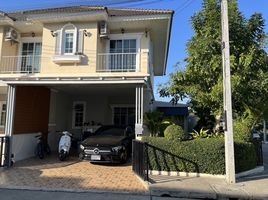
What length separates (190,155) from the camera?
902cm

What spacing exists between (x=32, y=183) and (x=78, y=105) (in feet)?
30.9

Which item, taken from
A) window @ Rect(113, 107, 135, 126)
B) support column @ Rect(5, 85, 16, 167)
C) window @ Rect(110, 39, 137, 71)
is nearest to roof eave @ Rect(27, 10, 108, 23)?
window @ Rect(110, 39, 137, 71)

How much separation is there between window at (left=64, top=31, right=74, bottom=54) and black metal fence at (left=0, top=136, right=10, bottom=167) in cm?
495

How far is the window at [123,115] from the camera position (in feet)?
55.0

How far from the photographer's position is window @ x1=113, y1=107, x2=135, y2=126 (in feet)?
55.0

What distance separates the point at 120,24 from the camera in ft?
43.4

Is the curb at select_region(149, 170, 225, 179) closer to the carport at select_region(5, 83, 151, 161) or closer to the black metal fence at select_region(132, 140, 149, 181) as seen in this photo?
the black metal fence at select_region(132, 140, 149, 181)

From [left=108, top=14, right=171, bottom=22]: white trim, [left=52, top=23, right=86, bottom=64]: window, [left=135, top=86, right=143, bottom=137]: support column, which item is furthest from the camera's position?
[left=52, top=23, right=86, bottom=64]: window

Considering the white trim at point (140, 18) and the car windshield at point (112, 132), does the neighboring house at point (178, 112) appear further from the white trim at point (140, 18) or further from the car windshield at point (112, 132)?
the white trim at point (140, 18)

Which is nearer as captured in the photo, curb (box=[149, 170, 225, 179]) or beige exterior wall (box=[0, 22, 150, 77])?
curb (box=[149, 170, 225, 179])

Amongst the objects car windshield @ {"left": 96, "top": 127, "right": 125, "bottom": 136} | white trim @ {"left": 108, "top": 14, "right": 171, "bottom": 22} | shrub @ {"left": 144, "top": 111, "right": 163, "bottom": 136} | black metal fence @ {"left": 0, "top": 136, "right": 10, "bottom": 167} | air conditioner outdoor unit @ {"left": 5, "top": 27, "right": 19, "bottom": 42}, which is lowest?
black metal fence @ {"left": 0, "top": 136, "right": 10, "bottom": 167}

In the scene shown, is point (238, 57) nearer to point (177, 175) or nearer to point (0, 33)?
point (177, 175)

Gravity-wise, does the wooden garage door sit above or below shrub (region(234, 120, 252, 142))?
above

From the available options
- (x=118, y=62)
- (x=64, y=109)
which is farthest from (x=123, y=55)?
(x=64, y=109)
